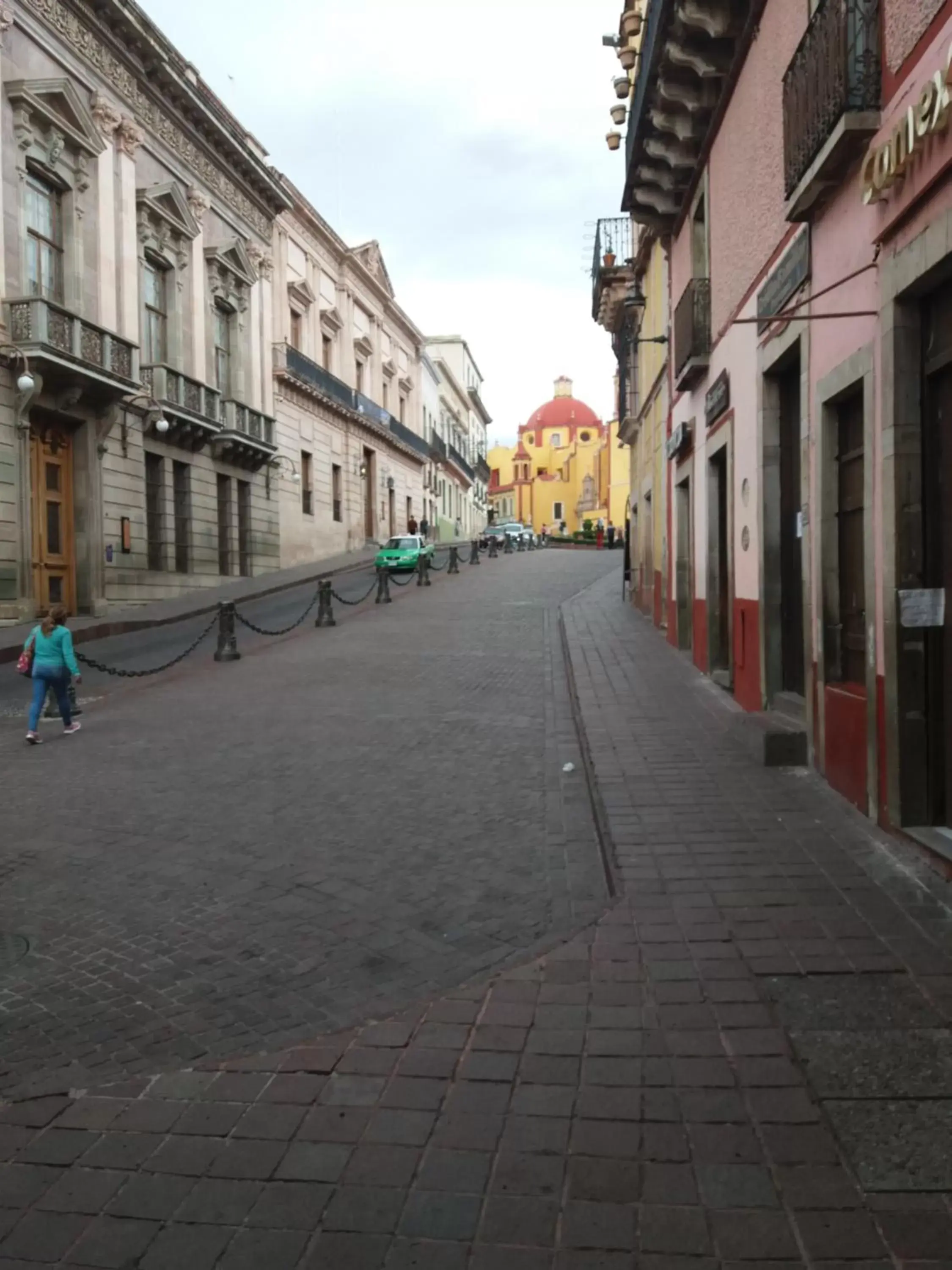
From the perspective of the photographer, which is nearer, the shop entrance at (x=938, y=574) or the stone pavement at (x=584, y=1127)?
the stone pavement at (x=584, y=1127)

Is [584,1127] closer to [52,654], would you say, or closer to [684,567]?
[52,654]

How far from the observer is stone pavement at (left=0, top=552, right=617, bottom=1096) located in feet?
12.2

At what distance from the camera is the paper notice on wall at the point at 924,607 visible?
5098 millimetres

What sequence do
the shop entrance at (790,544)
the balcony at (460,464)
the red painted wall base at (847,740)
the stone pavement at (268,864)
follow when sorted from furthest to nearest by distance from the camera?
1. the balcony at (460,464)
2. the shop entrance at (790,544)
3. the red painted wall base at (847,740)
4. the stone pavement at (268,864)

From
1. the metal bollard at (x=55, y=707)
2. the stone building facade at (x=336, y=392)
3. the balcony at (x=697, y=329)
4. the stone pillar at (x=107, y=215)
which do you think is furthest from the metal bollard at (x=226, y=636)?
the stone building facade at (x=336, y=392)

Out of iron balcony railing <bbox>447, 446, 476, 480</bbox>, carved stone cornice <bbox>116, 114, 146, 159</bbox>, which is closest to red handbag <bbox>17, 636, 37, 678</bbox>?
carved stone cornice <bbox>116, 114, 146, 159</bbox>

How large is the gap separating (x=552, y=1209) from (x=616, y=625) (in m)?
14.7

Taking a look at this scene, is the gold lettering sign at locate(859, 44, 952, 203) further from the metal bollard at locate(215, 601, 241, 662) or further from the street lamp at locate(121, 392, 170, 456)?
the street lamp at locate(121, 392, 170, 456)

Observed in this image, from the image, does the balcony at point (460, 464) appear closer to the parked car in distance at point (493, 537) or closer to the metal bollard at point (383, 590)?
the parked car in distance at point (493, 537)

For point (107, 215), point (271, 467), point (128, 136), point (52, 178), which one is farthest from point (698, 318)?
point (271, 467)

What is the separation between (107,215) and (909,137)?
20.2m

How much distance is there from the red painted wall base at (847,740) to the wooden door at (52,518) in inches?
647

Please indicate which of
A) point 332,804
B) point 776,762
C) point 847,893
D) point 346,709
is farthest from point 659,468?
point 847,893

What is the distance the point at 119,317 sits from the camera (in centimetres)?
2200
